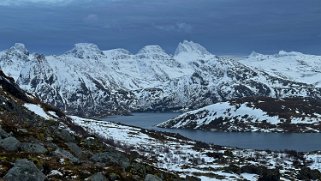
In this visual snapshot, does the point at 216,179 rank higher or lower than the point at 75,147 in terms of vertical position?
lower

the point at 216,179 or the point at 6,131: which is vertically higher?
the point at 6,131

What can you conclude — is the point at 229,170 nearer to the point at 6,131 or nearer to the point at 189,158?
the point at 189,158

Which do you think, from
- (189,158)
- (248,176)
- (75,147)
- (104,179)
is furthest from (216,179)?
(104,179)

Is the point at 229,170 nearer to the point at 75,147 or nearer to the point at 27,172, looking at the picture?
the point at 75,147

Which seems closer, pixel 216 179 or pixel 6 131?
pixel 6 131

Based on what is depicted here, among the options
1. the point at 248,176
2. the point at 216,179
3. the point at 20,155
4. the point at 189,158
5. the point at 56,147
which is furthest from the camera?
the point at 189,158

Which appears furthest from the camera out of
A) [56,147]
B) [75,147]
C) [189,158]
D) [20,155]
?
[189,158]

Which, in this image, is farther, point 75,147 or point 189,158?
point 189,158

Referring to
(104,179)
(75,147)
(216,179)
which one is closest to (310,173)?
(216,179)

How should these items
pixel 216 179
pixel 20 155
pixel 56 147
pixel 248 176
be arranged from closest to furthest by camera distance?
1. pixel 20 155
2. pixel 56 147
3. pixel 216 179
4. pixel 248 176
